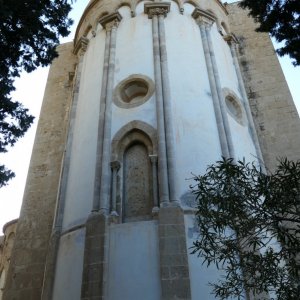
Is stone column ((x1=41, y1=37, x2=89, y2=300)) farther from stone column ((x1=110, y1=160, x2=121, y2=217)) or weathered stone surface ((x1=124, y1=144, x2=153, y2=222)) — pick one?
weathered stone surface ((x1=124, y1=144, x2=153, y2=222))

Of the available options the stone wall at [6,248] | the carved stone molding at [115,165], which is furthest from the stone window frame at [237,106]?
the stone wall at [6,248]

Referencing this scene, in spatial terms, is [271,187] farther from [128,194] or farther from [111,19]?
[111,19]

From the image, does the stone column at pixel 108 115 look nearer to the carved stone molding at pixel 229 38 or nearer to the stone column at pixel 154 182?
the stone column at pixel 154 182

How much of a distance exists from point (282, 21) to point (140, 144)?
15.4 feet

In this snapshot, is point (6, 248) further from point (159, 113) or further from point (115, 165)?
point (159, 113)

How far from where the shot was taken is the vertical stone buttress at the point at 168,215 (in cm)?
753

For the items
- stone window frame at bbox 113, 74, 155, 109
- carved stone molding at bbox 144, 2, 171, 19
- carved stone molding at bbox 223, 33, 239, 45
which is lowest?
stone window frame at bbox 113, 74, 155, 109

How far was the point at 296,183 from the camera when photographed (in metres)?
4.43

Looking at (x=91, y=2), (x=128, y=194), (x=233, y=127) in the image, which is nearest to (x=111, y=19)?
(x=91, y=2)

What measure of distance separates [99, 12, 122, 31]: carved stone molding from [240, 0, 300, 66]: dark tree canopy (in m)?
6.06

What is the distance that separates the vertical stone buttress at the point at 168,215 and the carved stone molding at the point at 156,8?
5.61 feet

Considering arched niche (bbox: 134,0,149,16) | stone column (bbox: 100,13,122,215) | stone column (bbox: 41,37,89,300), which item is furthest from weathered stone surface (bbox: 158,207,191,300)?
arched niche (bbox: 134,0,149,16)

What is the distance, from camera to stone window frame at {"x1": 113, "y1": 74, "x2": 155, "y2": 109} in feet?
34.8

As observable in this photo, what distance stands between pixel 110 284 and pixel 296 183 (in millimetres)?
5047
